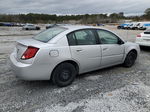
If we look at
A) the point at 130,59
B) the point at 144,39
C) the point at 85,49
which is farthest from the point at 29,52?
the point at 144,39

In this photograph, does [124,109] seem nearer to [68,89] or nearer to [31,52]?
[68,89]

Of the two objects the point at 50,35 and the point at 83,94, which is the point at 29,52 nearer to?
the point at 50,35

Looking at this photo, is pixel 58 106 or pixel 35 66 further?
pixel 35 66

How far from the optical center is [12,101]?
8.74 ft

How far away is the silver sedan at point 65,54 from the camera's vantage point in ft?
9.09

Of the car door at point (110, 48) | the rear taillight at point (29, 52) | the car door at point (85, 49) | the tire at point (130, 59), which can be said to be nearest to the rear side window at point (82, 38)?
the car door at point (85, 49)

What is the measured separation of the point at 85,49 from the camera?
333 cm

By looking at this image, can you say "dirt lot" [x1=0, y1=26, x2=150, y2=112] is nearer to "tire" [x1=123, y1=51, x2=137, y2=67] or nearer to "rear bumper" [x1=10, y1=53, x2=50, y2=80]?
"rear bumper" [x1=10, y1=53, x2=50, y2=80]

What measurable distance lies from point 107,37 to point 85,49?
1.01 m

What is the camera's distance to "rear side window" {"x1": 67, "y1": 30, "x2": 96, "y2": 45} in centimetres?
321

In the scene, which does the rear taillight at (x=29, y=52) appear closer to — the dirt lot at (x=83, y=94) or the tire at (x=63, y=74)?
the tire at (x=63, y=74)

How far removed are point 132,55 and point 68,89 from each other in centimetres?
283

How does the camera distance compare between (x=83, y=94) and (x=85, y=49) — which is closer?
(x=83, y=94)

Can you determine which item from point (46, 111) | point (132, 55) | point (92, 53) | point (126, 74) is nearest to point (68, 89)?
point (46, 111)
